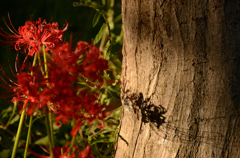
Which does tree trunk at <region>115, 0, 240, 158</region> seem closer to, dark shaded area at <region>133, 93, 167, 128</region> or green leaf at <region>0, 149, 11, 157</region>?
dark shaded area at <region>133, 93, 167, 128</region>

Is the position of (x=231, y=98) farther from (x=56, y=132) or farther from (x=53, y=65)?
(x=56, y=132)

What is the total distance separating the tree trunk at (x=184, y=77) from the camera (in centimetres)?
42

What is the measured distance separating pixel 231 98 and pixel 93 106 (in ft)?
0.93

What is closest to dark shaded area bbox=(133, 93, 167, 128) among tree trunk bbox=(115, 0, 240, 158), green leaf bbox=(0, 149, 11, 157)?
tree trunk bbox=(115, 0, 240, 158)

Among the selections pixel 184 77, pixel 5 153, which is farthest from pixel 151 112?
pixel 5 153

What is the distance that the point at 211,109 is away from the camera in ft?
1.49

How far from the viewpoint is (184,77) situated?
46 centimetres

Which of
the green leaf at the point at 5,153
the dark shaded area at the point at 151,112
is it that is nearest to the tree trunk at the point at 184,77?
the dark shaded area at the point at 151,112

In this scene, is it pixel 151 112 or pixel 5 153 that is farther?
pixel 5 153

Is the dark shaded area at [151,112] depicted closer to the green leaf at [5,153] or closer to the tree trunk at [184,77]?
the tree trunk at [184,77]

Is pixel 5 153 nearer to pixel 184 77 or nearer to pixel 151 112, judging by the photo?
pixel 151 112

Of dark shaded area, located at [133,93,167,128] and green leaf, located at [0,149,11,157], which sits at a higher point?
dark shaded area, located at [133,93,167,128]

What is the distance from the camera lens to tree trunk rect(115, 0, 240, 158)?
0.42 m

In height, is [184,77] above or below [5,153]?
above
